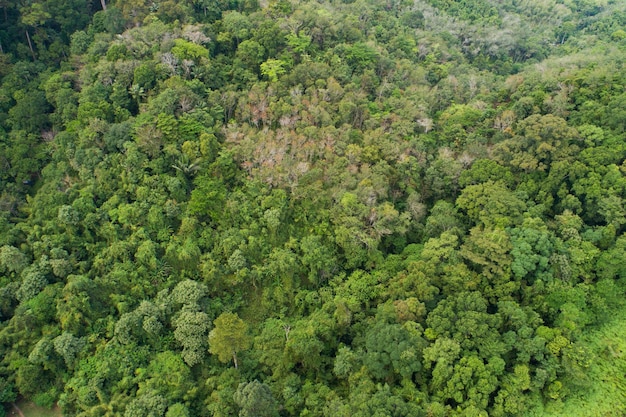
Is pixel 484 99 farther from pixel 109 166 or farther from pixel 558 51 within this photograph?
pixel 109 166

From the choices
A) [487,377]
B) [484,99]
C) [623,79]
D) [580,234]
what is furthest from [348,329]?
[623,79]

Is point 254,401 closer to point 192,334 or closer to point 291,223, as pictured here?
point 192,334

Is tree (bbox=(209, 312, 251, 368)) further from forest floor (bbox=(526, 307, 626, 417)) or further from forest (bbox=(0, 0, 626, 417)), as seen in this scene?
forest floor (bbox=(526, 307, 626, 417))

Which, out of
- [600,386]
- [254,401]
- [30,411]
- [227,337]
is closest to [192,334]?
[227,337]

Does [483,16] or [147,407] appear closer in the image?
[147,407]

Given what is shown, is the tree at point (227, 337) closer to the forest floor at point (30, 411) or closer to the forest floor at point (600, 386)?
the forest floor at point (30, 411)
